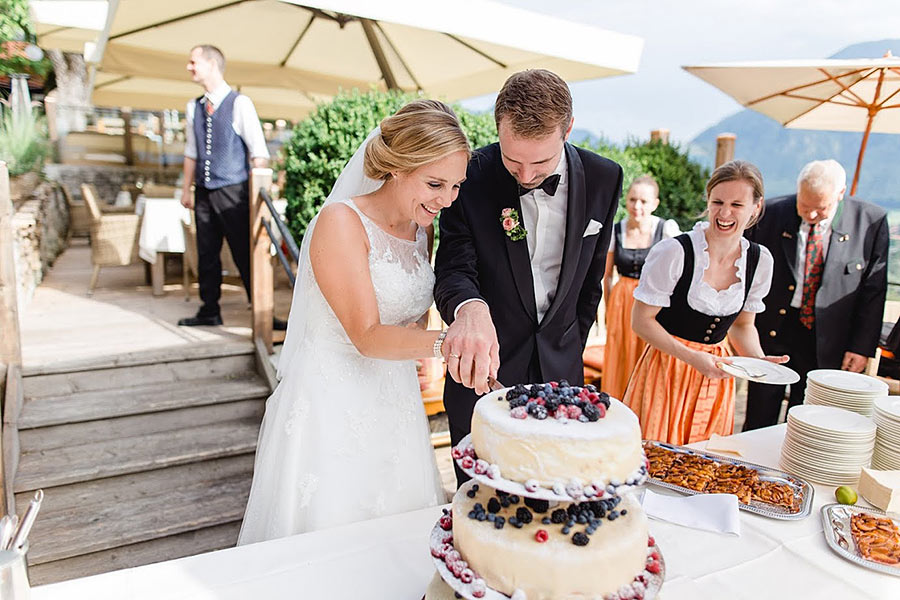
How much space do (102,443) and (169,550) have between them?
778mm

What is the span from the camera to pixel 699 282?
254 cm

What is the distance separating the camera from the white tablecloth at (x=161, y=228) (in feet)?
18.5

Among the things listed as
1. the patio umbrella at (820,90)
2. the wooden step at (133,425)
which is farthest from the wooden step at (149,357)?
the patio umbrella at (820,90)

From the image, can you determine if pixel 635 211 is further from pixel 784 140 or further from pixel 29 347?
pixel 29 347

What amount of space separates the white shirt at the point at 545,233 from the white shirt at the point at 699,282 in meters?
0.61

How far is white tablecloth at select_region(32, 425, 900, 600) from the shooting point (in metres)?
1.32

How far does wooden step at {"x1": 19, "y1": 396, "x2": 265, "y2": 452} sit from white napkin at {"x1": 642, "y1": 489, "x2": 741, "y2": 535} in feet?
9.66

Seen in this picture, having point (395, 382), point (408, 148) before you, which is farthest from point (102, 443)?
point (408, 148)

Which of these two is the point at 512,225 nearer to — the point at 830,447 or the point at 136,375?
the point at 830,447

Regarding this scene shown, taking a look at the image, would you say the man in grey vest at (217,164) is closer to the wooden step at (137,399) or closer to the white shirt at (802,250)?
the wooden step at (137,399)

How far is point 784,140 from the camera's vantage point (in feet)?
23.0

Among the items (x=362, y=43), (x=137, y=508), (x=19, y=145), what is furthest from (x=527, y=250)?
(x=19, y=145)

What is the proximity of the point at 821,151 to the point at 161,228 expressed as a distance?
5957mm

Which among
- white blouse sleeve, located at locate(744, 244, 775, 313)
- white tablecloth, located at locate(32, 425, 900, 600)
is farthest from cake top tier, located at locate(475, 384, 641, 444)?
white blouse sleeve, located at locate(744, 244, 775, 313)
